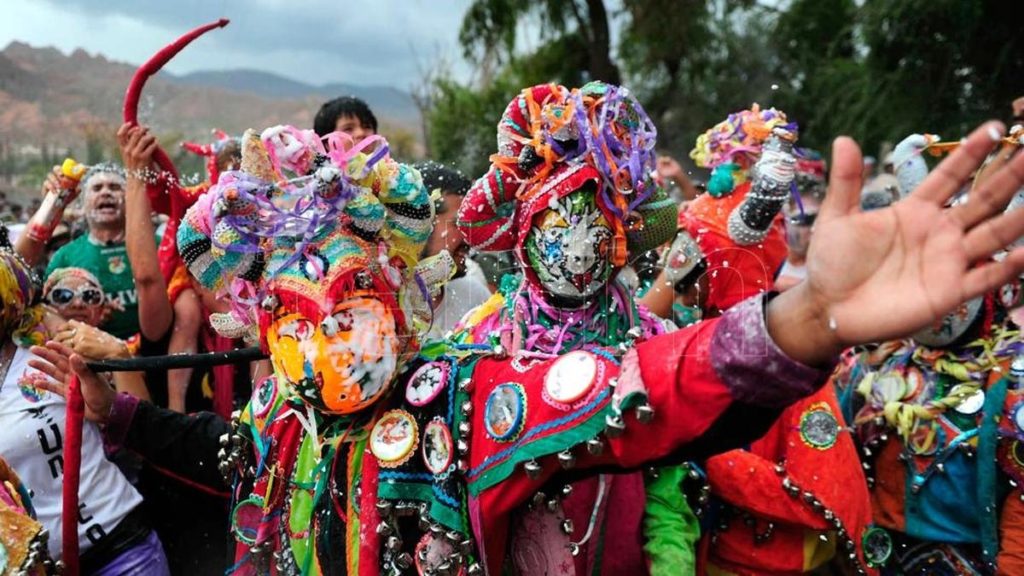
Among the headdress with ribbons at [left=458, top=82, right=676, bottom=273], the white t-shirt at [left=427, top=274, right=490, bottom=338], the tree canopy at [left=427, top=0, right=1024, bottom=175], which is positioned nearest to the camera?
the headdress with ribbons at [left=458, top=82, right=676, bottom=273]

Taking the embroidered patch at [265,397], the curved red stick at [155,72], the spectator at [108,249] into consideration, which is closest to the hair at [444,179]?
the curved red stick at [155,72]

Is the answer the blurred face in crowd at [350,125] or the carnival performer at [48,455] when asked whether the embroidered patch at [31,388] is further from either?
the blurred face in crowd at [350,125]

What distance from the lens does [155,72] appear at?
8.97 feet

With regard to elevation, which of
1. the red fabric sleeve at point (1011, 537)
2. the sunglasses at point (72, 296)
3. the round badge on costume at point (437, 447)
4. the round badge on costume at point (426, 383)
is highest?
the sunglasses at point (72, 296)

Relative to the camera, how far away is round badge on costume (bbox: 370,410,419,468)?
1.75 meters

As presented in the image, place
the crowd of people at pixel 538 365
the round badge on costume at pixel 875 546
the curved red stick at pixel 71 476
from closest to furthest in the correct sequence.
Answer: the crowd of people at pixel 538 365 < the curved red stick at pixel 71 476 < the round badge on costume at pixel 875 546

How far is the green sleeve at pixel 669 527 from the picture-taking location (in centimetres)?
217

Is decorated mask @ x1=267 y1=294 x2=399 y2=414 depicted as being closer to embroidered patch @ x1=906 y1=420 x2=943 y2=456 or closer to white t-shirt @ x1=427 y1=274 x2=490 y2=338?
white t-shirt @ x1=427 y1=274 x2=490 y2=338

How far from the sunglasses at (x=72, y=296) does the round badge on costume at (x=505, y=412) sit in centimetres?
231

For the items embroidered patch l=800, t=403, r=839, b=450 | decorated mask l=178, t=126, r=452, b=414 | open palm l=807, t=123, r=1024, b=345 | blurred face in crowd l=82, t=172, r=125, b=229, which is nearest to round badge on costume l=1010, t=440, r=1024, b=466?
embroidered patch l=800, t=403, r=839, b=450

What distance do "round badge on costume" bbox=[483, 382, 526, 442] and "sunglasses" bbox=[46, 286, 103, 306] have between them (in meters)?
2.31

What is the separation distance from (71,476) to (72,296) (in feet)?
3.64

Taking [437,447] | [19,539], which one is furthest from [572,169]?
[19,539]

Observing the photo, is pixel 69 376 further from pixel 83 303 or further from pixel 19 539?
pixel 83 303
